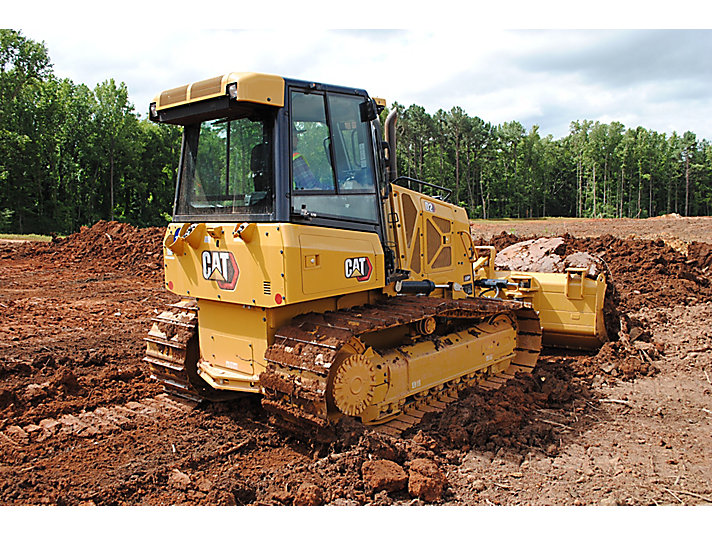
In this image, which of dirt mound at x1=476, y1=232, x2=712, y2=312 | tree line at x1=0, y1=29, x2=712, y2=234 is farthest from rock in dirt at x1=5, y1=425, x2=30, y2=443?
tree line at x1=0, y1=29, x2=712, y2=234

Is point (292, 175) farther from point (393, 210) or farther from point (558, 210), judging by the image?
point (558, 210)

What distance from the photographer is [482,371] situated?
6.53 meters

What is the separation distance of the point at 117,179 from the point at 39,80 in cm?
869

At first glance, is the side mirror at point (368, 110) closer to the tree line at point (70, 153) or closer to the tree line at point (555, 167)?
the tree line at point (70, 153)

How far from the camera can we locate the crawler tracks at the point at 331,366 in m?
4.26

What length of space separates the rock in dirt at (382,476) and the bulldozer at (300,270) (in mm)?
482

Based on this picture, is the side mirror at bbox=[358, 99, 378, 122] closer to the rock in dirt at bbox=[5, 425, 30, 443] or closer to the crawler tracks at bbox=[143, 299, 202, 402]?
the crawler tracks at bbox=[143, 299, 202, 402]

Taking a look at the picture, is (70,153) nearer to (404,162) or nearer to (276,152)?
(404,162)

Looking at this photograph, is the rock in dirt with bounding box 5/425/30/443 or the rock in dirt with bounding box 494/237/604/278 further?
the rock in dirt with bounding box 494/237/604/278

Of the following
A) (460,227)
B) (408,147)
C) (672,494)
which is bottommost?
(672,494)

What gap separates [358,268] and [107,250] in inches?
600

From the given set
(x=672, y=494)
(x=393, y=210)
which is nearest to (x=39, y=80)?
(x=393, y=210)

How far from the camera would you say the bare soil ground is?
A: 3994mm

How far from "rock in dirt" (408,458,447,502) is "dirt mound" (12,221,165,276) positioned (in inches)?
522
